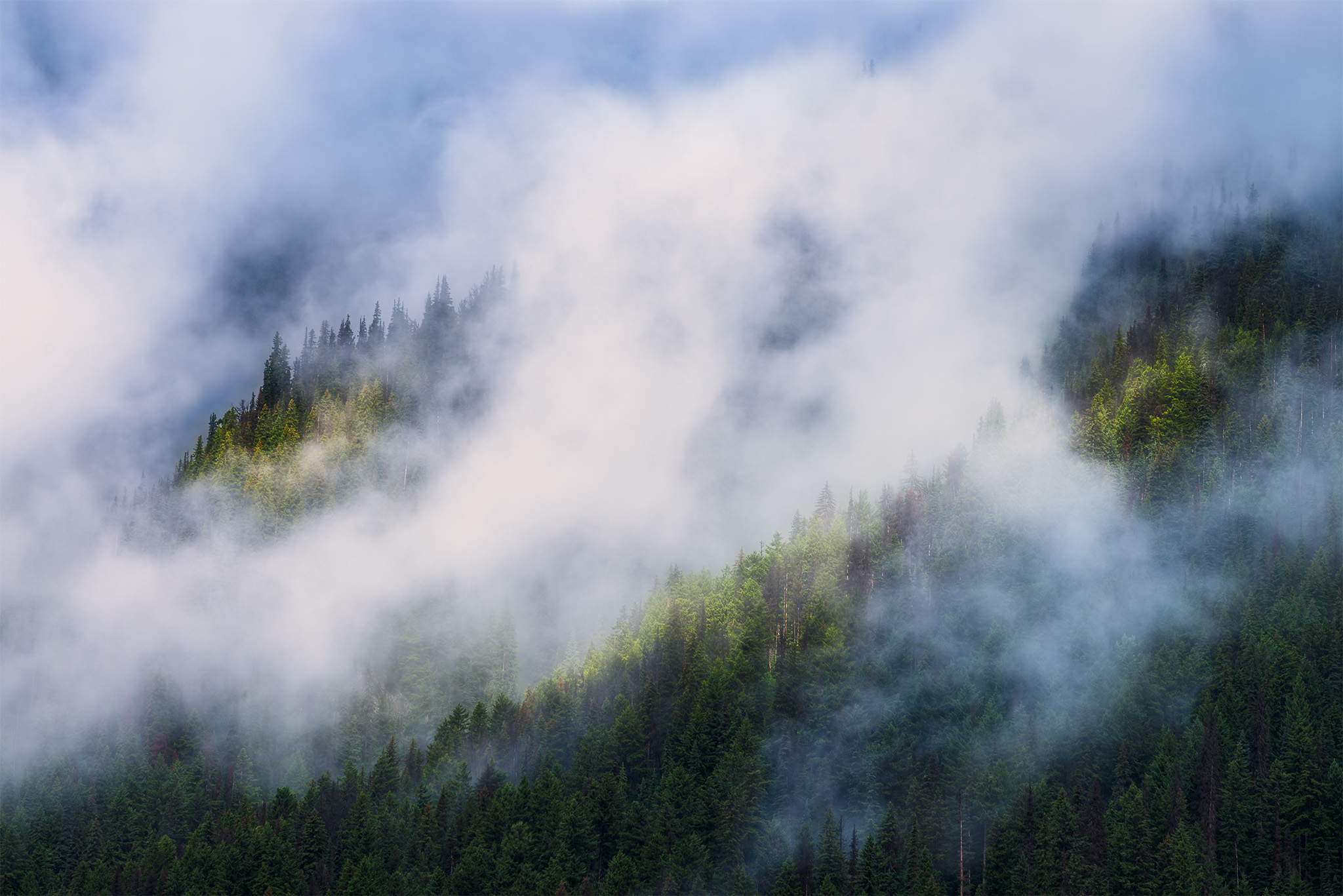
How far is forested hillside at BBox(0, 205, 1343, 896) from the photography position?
387ft

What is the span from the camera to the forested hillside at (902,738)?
387 feet

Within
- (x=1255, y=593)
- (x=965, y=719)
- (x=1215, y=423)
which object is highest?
(x=1215, y=423)

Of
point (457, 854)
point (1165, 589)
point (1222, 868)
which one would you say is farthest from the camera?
point (1165, 589)

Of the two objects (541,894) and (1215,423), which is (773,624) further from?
(1215,423)

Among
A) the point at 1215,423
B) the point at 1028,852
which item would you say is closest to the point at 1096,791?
the point at 1028,852

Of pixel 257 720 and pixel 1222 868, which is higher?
pixel 257 720

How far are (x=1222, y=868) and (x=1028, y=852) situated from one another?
1958 centimetres

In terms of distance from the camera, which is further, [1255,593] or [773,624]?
[773,624]

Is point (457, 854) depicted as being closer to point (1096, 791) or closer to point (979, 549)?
point (1096, 791)

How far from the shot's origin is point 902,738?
142 metres

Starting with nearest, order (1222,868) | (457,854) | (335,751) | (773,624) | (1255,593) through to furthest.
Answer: (1222,868), (457,854), (1255,593), (773,624), (335,751)

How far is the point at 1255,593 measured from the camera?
15025cm

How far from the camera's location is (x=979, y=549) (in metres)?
182

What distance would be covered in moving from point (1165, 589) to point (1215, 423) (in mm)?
42760
